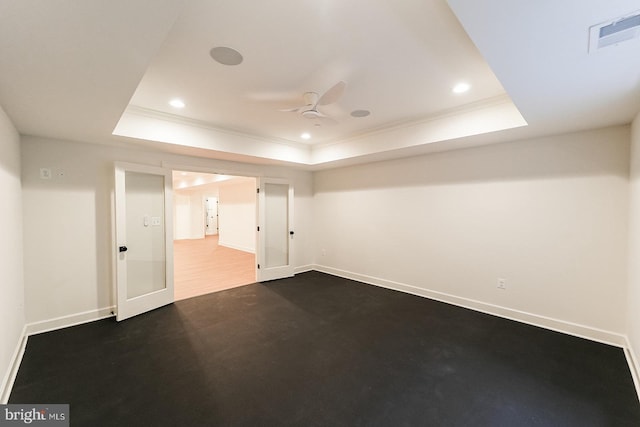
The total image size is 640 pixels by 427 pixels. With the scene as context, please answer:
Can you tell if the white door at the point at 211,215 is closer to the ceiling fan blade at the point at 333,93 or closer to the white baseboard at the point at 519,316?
the white baseboard at the point at 519,316

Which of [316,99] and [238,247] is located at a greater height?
[316,99]

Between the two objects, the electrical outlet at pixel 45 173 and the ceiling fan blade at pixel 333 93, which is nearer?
the ceiling fan blade at pixel 333 93

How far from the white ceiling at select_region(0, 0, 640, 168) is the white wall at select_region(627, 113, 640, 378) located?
342mm

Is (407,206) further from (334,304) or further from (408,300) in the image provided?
(334,304)

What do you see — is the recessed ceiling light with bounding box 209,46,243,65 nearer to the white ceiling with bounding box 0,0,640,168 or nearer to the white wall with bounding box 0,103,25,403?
the white ceiling with bounding box 0,0,640,168

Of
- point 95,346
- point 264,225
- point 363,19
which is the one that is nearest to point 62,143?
point 95,346

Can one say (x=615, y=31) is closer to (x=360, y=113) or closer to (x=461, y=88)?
(x=461, y=88)

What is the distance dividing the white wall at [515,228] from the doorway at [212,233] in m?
3.12

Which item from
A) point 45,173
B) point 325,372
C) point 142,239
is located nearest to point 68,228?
point 45,173

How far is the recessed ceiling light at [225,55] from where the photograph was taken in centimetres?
204

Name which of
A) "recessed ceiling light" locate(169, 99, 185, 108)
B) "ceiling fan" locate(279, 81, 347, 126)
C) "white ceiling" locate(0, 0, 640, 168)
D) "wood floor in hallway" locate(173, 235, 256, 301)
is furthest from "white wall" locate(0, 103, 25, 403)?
"ceiling fan" locate(279, 81, 347, 126)

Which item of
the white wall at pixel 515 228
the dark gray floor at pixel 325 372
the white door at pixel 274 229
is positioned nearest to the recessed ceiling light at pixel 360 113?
the white wall at pixel 515 228

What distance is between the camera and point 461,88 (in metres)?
2.72

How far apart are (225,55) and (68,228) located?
309 cm
